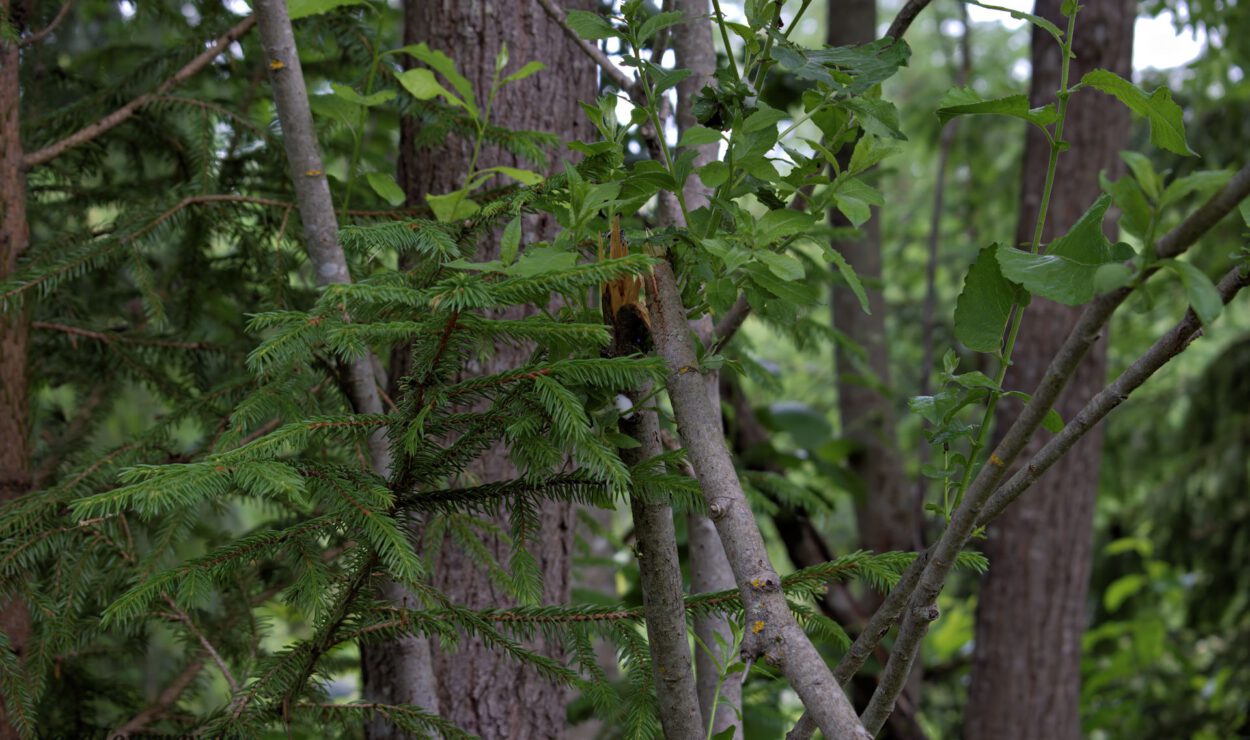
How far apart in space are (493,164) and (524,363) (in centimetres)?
63

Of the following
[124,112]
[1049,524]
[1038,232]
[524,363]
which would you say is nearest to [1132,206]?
[1038,232]

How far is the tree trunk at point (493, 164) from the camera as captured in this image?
1834 millimetres

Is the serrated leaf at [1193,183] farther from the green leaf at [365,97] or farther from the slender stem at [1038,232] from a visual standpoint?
the green leaf at [365,97]

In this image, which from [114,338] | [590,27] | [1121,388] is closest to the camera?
[1121,388]

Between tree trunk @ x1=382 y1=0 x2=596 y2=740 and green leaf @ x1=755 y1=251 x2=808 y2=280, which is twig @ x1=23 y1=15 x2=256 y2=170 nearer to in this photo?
tree trunk @ x1=382 y1=0 x2=596 y2=740

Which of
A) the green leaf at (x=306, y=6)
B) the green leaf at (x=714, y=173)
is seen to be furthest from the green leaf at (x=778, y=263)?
the green leaf at (x=306, y=6)

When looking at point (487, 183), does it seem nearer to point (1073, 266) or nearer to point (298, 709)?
point (298, 709)

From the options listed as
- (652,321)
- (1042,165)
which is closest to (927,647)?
(1042,165)

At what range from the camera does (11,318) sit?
1768mm

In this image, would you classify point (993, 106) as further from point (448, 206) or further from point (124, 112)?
point (124, 112)

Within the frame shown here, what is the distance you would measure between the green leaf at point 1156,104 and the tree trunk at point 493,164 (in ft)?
3.72

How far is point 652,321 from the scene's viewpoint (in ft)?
3.43

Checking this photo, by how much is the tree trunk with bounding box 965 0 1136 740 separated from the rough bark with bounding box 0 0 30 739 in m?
2.89

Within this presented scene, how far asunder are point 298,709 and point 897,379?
16.8ft
